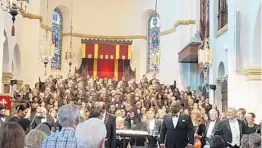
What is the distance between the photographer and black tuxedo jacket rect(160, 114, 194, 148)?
9.04 meters

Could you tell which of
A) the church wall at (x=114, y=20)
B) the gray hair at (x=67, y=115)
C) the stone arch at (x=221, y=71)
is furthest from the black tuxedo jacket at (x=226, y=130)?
the church wall at (x=114, y=20)

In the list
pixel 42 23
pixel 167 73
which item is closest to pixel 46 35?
pixel 42 23

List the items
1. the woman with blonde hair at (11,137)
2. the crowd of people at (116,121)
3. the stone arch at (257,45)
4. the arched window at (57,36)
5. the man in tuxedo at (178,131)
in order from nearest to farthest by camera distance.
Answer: the woman with blonde hair at (11,137)
the crowd of people at (116,121)
the man in tuxedo at (178,131)
the stone arch at (257,45)
the arched window at (57,36)

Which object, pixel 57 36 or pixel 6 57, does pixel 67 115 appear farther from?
pixel 57 36

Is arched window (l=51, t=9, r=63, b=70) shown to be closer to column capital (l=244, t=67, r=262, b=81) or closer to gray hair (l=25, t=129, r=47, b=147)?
column capital (l=244, t=67, r=262, b=81)

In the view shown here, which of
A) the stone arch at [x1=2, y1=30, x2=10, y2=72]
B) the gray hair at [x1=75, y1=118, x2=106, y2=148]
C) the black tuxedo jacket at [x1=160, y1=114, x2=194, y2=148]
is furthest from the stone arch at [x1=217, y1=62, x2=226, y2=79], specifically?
the gray hair at [x1=75, y1=118, x2=106, y2=148]

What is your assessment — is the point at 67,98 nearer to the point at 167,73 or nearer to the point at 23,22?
the point at 23,22

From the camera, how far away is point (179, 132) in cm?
909

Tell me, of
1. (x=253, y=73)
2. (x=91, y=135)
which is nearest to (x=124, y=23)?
(x=253, y=73)

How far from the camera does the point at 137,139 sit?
14.3m

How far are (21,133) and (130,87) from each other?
63.1 ft

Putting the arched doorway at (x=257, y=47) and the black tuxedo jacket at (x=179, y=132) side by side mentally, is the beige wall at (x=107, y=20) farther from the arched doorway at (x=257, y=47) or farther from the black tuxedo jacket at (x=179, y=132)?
the black tuxedo jacket at (x=179, y=132)

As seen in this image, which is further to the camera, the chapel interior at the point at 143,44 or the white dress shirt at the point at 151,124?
the chapel interior at the point at 143,44

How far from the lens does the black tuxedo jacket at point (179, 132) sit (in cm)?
904
